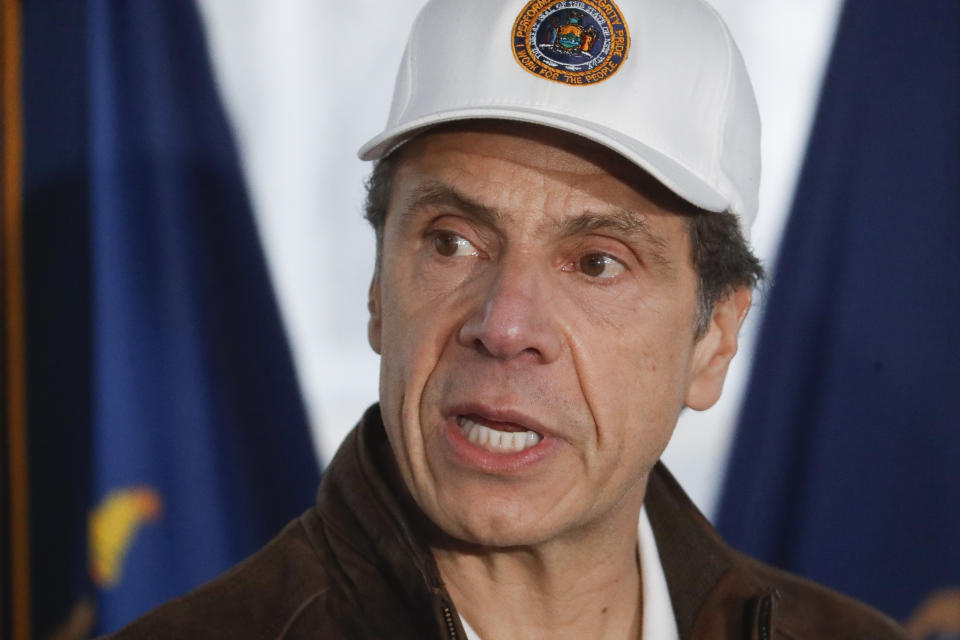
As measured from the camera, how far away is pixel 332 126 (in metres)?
2.75

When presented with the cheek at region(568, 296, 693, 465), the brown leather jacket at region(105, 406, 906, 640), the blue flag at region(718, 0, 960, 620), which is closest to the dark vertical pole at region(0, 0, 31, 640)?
the brown leather jacket at region(105, 406, 906, 640)

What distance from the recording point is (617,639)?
6.55 ft

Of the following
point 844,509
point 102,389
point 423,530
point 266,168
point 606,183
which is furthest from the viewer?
point 844,509

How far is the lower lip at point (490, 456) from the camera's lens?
1690 mm

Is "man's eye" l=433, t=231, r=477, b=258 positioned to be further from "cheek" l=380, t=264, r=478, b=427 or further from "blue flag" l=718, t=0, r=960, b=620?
"blue flag" l=718, t=0, r=960, b=620

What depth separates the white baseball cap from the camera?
1709 mm

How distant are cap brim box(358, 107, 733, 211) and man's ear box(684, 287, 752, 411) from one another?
0.93ft

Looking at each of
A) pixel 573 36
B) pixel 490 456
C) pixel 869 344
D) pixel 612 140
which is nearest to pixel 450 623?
pixel 490 456

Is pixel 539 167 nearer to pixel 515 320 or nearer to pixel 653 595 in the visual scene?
pixel 515 320

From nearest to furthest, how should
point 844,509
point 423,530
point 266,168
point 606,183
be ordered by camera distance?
1. point 606,183
2. point 423,530
3. point 266,168
4. point 844,509

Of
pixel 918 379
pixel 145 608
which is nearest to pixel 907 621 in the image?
pixel 918 379

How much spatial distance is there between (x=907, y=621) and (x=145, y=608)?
1.92m

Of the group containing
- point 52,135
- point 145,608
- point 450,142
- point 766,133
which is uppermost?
point 766,133

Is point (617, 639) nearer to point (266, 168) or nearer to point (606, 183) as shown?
point (606, 183)
